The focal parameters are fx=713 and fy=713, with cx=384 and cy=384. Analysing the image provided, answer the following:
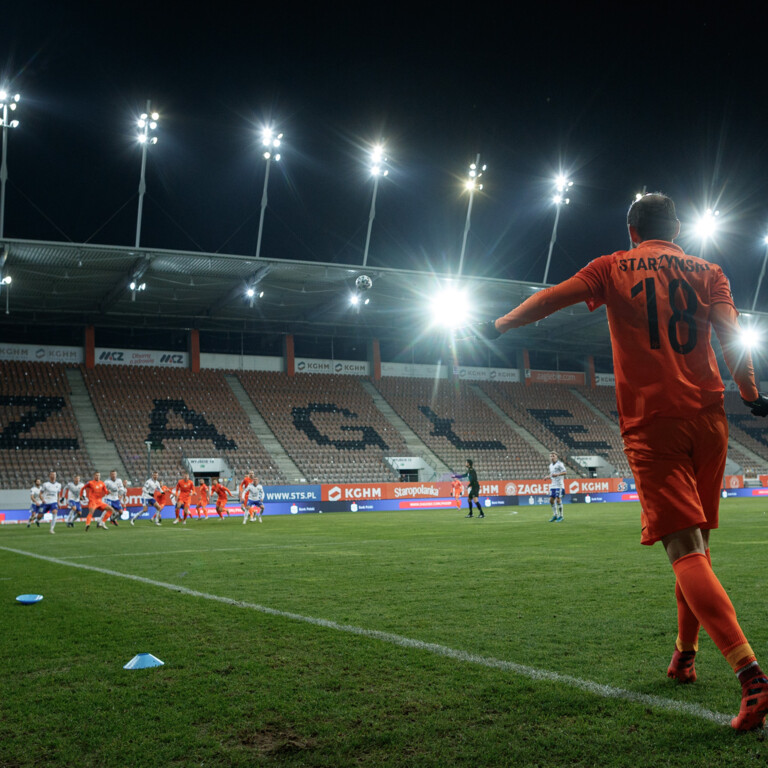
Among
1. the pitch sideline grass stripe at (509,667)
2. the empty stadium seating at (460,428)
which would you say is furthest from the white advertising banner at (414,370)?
the pitch sideline grass stripe at (509,667)

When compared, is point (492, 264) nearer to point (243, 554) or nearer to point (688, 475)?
point (243, 554)

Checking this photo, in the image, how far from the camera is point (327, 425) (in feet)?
141

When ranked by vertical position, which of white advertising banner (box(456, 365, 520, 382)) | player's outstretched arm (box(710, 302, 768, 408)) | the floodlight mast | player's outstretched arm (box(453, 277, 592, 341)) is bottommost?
player's outstretched arm (box(710, 302, 768, 408))

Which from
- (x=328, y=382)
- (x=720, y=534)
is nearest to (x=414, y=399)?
(x=328, y=382)

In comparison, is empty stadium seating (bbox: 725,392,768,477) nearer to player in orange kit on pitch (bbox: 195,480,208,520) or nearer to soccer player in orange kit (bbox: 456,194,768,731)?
player in orange kit on pitch (bbox: 195,480,208,520)

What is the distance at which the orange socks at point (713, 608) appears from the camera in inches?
116

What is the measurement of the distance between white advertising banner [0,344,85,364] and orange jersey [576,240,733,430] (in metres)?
42.2

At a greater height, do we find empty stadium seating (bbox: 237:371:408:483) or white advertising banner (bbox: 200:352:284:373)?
white advertising banner (bbox: 200:352:284:373)

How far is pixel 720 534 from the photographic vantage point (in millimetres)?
14109

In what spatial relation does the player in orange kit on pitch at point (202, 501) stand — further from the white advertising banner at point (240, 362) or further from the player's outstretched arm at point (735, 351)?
the player's outstretched arm at point (735, 351)

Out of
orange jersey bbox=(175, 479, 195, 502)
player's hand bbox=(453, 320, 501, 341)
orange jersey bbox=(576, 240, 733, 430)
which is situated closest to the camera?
orange jersey bbox=(576, 240, 733, 430)

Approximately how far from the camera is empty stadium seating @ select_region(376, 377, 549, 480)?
1700 inches

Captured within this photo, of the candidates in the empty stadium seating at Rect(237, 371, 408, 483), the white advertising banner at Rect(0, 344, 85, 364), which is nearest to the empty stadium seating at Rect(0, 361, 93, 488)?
the white advertising banner at Rect(0, 344, 85, 364)

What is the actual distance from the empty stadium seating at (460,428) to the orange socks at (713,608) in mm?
38690
